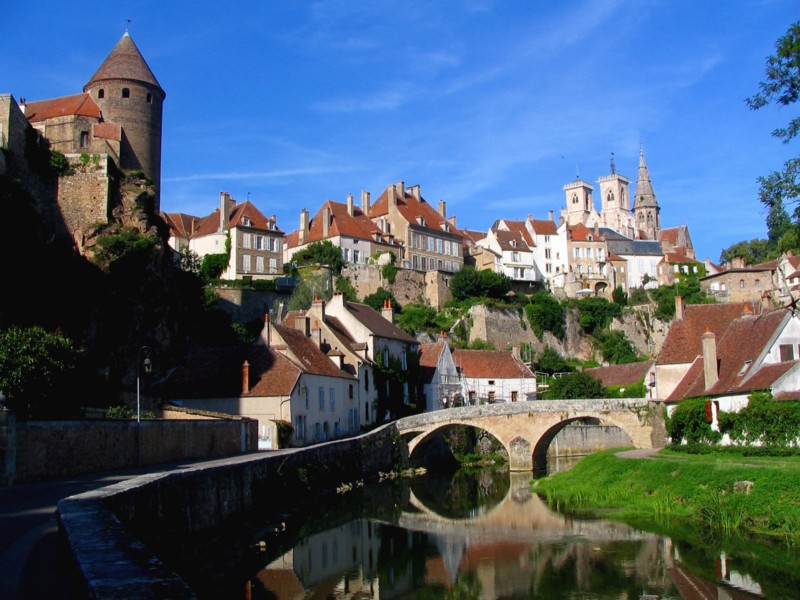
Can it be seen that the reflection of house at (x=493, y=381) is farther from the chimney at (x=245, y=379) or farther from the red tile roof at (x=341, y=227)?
the chimney at (x=245, y=379)

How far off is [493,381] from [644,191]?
8847 cm

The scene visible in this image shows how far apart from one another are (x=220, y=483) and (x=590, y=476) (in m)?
15.7

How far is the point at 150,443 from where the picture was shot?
22781 millimetres

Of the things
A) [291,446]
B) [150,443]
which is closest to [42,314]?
[291,446]

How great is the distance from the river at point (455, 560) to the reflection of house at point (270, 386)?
7861 millimetres

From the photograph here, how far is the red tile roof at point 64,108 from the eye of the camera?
4375 cm

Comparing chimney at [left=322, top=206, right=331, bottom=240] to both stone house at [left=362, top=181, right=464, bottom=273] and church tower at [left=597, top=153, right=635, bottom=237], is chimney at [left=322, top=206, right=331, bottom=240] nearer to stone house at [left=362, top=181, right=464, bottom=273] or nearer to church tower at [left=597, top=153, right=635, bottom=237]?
stone house at [left=362, top=181, right=464, bottom=273]

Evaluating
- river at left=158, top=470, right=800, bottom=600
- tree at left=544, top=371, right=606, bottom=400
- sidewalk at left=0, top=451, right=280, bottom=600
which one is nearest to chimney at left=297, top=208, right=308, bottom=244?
tree at left=544, top=371, right=606, bottom=400

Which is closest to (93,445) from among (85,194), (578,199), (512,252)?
(85,194)

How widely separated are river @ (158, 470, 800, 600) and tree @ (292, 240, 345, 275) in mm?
40504

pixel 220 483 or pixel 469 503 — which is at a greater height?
pixel 220 483

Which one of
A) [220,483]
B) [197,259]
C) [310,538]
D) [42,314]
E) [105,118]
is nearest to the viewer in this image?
[220,483]

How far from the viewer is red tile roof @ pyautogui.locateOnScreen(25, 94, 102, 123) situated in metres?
43.8

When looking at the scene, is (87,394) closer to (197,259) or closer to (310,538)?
(310,538)
